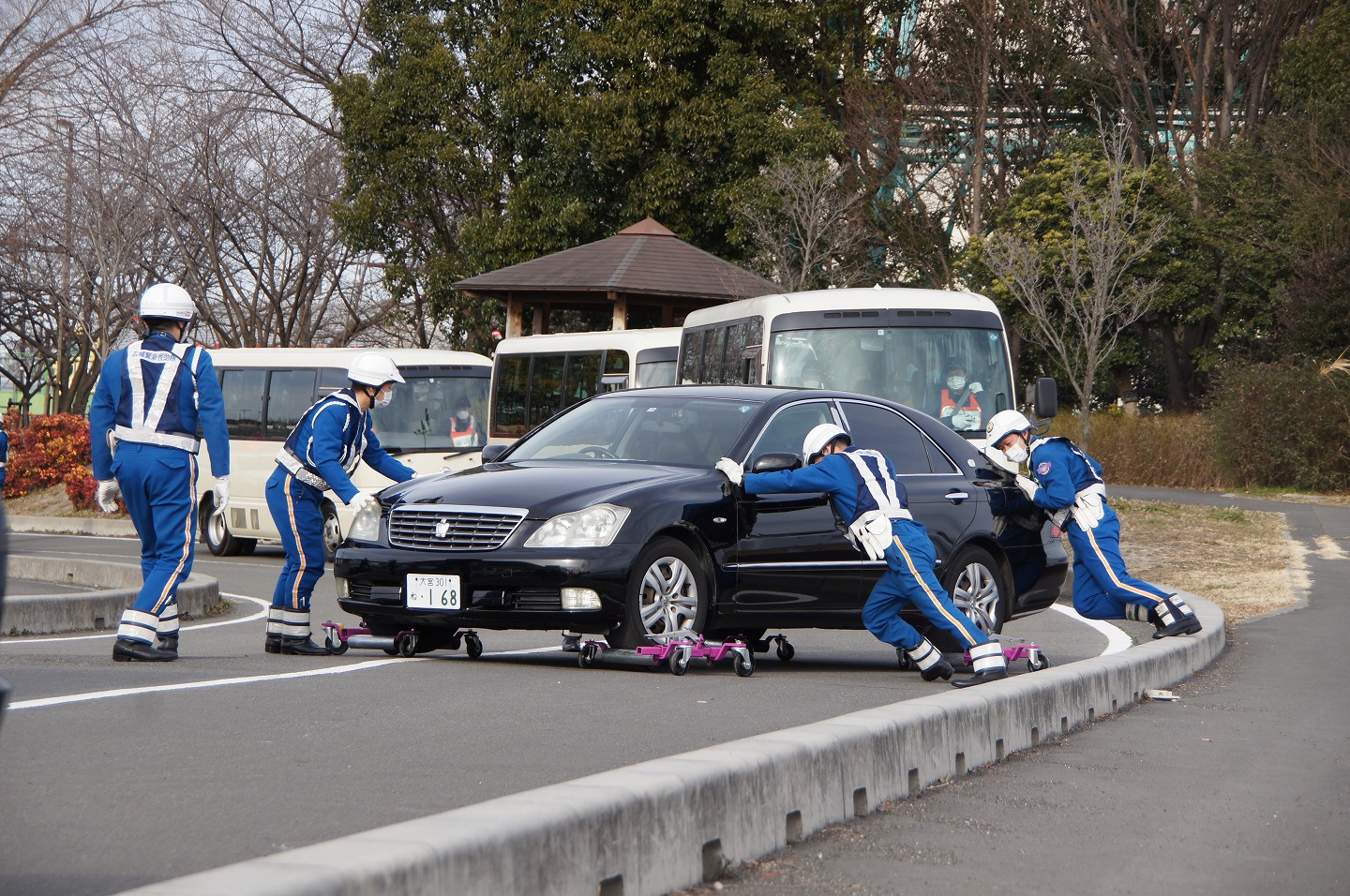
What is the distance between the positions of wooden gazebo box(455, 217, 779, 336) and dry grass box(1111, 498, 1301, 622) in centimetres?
766

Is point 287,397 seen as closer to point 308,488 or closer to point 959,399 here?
point 959,399

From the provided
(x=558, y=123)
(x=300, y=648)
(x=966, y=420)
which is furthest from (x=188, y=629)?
(x=558, y=123)

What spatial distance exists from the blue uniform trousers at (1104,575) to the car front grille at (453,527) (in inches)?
150

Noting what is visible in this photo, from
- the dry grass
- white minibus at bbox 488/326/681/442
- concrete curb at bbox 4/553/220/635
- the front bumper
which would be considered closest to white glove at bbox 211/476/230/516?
the front bumper

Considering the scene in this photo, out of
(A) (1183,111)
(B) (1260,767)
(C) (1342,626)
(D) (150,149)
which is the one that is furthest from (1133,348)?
(B) (1260,767)

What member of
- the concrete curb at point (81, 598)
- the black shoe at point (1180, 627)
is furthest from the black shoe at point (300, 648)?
the black shoe at point (1180, 627)

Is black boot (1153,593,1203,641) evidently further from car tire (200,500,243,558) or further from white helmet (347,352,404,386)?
car tire (200,500,243,558)

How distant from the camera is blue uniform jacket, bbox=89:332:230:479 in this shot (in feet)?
28.3

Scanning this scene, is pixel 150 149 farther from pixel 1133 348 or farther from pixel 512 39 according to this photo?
pixel 1133 348

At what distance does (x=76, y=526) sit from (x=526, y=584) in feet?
68.2

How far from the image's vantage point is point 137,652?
8766 mm

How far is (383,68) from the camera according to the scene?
38906mm

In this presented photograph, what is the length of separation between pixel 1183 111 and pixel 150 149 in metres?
25.7

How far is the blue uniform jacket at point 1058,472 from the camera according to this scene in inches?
411
